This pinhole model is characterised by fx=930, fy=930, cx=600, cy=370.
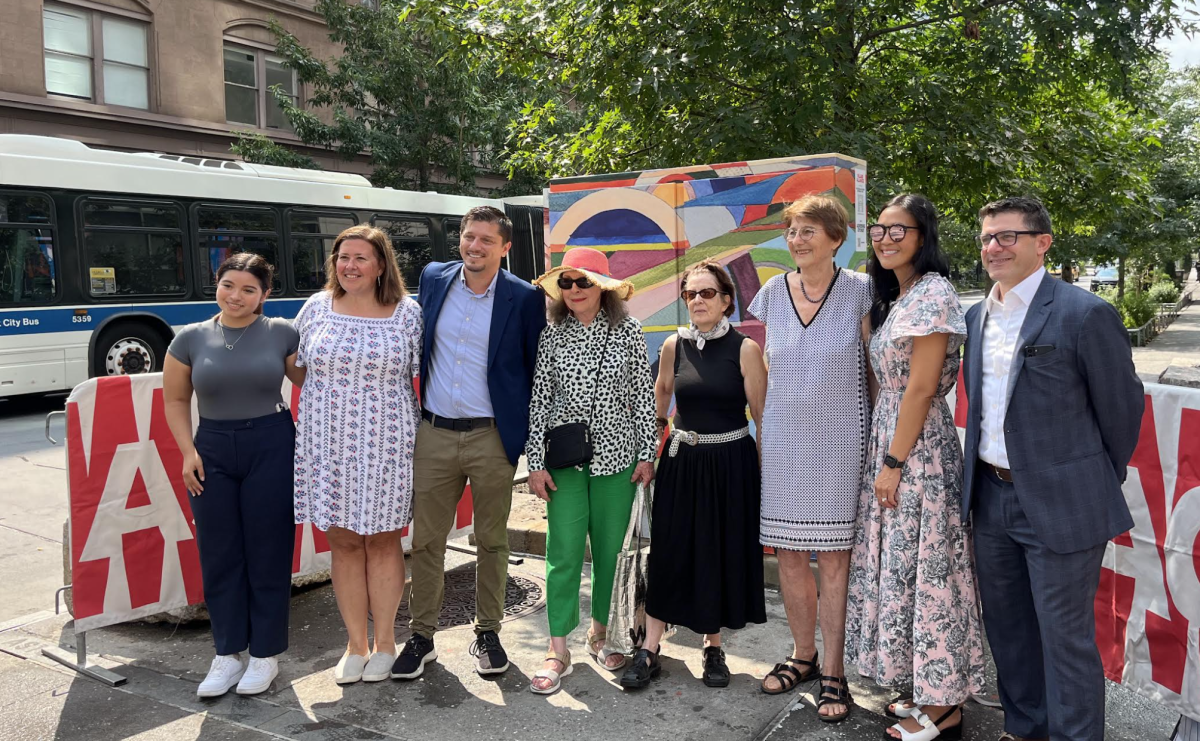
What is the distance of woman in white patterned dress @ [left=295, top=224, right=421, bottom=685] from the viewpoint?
3973 mm

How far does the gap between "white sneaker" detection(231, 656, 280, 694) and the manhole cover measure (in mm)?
895

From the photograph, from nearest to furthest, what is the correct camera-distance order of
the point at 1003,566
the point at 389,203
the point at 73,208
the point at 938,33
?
→ the point at 1003,566, the point at 938,33, the point at 73,208, the point at 389,203

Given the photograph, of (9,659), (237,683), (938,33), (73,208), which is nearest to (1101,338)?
(237,683)

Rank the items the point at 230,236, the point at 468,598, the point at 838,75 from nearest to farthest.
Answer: the point at 468,598 → the point at 838,75 → the point at 230,236

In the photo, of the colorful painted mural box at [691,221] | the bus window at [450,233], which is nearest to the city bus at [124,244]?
the bus window at [450,233]

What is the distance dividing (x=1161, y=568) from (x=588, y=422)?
2236mm

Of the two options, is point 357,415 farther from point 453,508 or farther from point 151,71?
point 151,71

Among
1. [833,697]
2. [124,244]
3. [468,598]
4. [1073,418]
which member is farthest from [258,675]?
[124,244]

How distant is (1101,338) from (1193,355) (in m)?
16.6

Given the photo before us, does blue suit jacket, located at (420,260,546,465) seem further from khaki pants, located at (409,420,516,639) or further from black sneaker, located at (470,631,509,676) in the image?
black sneaker, located at (470,631,509,676)

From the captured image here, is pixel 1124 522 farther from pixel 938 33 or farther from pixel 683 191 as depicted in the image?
pixel 938 33

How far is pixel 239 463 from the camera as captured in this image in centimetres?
395

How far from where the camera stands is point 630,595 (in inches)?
165

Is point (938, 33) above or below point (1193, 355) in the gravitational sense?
above
